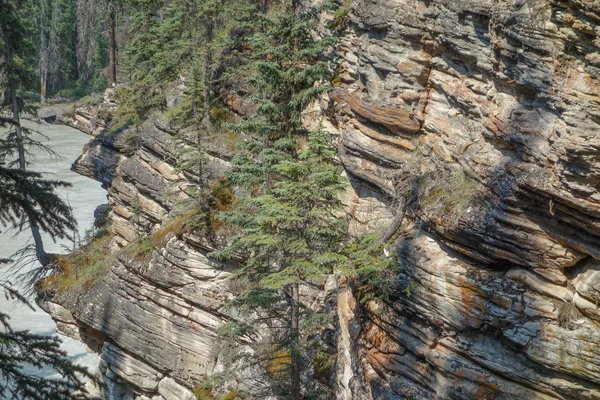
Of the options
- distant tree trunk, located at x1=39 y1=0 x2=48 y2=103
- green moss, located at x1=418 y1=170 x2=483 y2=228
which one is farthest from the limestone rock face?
distant tree trunk, located at x1=39 y1=0 x2=48 y2=103

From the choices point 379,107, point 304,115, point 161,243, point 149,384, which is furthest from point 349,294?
point 149,384

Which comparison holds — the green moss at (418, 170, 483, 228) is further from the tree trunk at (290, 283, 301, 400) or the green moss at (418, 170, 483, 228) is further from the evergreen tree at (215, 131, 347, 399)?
the tree trunk at (290, 283, 301, 400)

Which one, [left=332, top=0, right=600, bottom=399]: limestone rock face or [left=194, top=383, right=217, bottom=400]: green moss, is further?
[left=194, top=383, right=217, bottom=400]: green moss

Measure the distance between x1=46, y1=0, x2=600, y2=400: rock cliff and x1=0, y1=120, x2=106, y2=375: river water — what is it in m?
7.17

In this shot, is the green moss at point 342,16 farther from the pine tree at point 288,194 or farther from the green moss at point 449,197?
the green moss at point 449,197

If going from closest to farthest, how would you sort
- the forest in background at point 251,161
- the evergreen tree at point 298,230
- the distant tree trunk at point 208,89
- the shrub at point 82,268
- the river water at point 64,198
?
the forest in background at point 251,161 < the evergreen tree at point 298,230 < the distant tree trunk at point 208,89 < the shrub at point 82,268 < the river water at point 64,198

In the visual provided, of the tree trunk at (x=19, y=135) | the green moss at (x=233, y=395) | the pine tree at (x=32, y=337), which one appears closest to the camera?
the pine tree at (x=32, y=337)

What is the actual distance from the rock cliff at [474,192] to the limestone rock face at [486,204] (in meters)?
0.02

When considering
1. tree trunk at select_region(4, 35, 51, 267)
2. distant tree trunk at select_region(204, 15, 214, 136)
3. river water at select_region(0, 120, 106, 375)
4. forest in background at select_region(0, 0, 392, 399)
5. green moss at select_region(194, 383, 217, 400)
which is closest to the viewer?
forest in background at select_region(0, 0, 392, 399)

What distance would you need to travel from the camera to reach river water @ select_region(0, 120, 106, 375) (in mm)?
19984

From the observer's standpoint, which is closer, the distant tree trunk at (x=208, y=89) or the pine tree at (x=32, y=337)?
the pine tree at (x=32, y=337)

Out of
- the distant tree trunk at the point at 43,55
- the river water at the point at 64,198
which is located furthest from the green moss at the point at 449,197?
the distant tree trunk at the point at 43,55

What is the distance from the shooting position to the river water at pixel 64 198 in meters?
20.0

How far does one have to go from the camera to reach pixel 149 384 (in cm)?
1712
